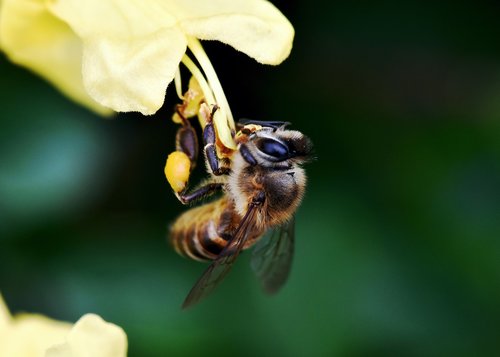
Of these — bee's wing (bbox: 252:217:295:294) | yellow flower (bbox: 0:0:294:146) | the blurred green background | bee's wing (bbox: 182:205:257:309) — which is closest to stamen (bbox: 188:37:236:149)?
yellow flower (bbox: 0:0:294:146)

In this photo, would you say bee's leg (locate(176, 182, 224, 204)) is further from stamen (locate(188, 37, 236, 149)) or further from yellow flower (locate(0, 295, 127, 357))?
yellow flower (locate(0, 295, 127, 357))

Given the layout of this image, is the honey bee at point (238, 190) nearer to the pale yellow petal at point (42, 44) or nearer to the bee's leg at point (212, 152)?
the bee's leg at point (212, 152)

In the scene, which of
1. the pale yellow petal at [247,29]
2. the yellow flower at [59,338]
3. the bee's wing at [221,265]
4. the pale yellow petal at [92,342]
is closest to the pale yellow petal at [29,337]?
the yellow flower at [59,338]

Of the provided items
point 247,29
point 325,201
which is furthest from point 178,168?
point 325,201

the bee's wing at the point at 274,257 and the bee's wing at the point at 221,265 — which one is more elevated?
the bee's wing at the point at 221,265

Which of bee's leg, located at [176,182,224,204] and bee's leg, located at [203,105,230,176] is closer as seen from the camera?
bee's leg, located at [203,105,230,176]

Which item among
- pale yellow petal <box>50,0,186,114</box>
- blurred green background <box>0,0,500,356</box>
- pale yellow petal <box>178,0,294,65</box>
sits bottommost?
blurred green background <box>0,0,500,356</box>
